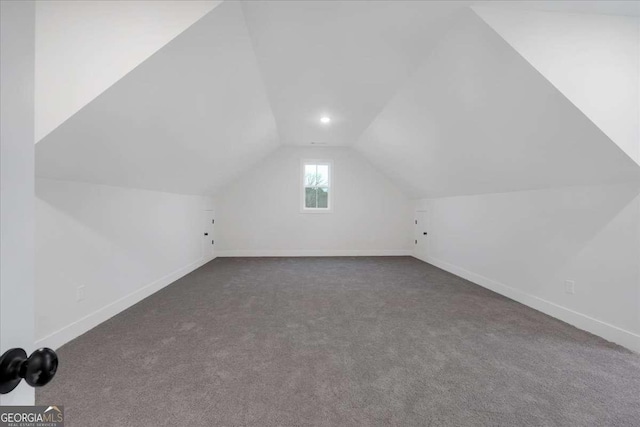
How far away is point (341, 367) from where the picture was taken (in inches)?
71.2

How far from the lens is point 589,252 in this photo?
2400mm

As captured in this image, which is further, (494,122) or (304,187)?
(304,187)

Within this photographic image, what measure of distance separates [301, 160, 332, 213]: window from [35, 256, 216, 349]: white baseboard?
10.3 ft

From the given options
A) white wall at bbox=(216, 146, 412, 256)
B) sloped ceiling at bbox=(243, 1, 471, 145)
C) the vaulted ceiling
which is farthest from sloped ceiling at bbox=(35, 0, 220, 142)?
white wall at bbox=(216, 146, 412, 256)

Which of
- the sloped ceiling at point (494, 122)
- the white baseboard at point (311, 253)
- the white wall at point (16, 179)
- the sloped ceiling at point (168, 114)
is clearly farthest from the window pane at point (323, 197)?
the white wall at point (16, 179)

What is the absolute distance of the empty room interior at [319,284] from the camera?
1.43m

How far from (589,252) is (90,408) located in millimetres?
3767

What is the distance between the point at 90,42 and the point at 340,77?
1994 mm

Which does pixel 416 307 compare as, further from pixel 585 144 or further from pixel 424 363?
pixel 585 144

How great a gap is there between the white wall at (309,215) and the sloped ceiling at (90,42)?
4233mm

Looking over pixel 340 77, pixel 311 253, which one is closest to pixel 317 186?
pixel 311 253

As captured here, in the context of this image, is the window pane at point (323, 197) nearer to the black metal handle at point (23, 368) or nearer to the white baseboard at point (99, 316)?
the white baseboard at point (99, 316)

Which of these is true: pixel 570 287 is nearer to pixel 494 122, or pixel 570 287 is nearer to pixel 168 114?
pixel 494 122

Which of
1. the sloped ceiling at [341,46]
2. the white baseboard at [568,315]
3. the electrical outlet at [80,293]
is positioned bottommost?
the white baseboard at [568,315]
